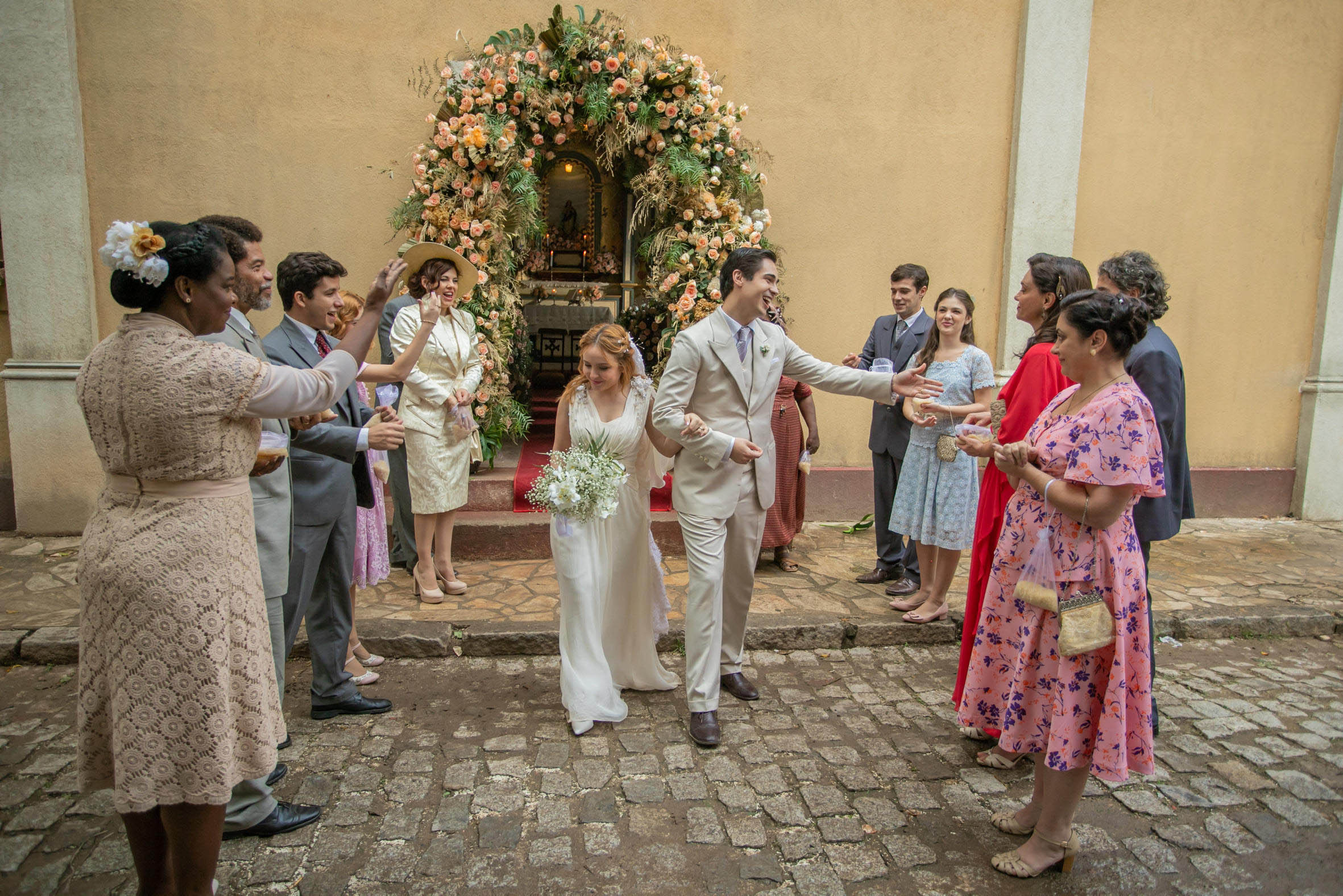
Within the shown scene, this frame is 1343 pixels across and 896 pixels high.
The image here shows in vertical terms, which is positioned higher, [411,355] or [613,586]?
[411,355]

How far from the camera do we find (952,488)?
202 inches

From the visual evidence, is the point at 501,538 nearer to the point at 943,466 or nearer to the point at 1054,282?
the point at 943,466

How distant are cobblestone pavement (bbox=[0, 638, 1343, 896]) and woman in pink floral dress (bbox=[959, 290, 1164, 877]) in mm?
443

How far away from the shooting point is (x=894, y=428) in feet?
19.0

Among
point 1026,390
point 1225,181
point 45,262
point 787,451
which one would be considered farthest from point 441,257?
point 1225,181

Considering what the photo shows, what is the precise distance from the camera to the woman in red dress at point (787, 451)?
235 inches

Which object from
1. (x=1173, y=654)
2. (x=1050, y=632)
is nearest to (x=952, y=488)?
(x=1173, y=654)

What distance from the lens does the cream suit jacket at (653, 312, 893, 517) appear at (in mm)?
3994

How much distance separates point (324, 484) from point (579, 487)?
1131 mm

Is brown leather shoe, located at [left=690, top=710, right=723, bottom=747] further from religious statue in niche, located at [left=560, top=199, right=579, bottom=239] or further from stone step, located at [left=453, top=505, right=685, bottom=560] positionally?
religious statue in niche, located at [left=560, top=199, right=579, bottom=239]

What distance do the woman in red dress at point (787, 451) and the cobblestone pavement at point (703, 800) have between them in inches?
62.2

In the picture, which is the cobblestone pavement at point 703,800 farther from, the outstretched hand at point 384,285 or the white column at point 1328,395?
the white column at point 1328,395

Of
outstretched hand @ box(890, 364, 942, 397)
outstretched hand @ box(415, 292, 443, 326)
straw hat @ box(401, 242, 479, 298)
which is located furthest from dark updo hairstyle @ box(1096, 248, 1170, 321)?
straw hat @ box(401, 242, 479, 298)

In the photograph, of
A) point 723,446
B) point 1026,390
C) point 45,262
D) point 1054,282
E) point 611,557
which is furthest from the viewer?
point 45,262
